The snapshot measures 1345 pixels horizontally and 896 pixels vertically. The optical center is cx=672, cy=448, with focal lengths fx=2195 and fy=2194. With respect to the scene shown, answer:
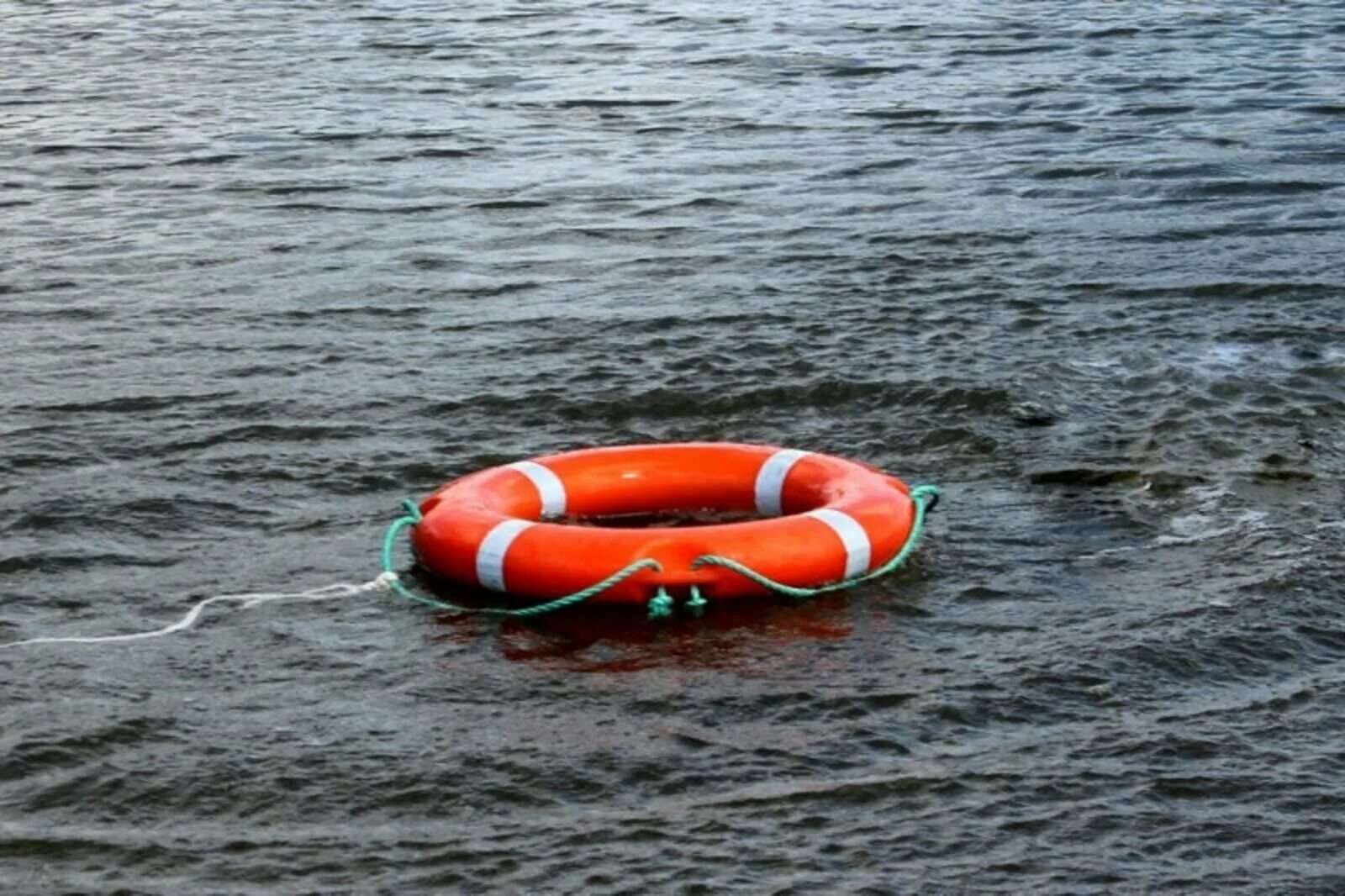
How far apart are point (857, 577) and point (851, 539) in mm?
137

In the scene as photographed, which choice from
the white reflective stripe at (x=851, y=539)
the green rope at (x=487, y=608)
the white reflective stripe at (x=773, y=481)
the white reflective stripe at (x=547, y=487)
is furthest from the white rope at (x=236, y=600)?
the white reflective stripe at (x=851, y=539)

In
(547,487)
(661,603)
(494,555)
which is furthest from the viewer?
(547,487)

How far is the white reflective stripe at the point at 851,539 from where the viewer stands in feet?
20.7

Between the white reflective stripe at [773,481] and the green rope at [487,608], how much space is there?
78 centimetres

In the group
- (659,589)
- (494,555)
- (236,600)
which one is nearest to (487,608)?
(494,555)

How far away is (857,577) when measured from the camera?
6.39 meters

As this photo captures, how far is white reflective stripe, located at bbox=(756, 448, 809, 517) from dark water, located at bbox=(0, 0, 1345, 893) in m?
0.48

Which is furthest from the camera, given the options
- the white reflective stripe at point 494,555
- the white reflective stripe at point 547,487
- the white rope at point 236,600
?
the white reflective stripe at point 547,487

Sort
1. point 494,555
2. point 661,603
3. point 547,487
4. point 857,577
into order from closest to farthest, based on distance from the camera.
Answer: point 661,603 < point 494,555 < point 857,577 < point 547,487

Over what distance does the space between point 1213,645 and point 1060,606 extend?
0.49 m

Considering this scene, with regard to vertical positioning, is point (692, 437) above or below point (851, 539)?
below

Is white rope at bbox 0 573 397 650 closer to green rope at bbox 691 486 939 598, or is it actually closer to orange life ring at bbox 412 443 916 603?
orange life ring at bbox 412 443 916 603

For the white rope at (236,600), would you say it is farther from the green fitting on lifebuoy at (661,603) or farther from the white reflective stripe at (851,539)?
the white reflective stripe at (851,539)

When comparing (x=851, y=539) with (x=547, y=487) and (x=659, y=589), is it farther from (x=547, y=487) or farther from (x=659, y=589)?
(x=547, y=487)
